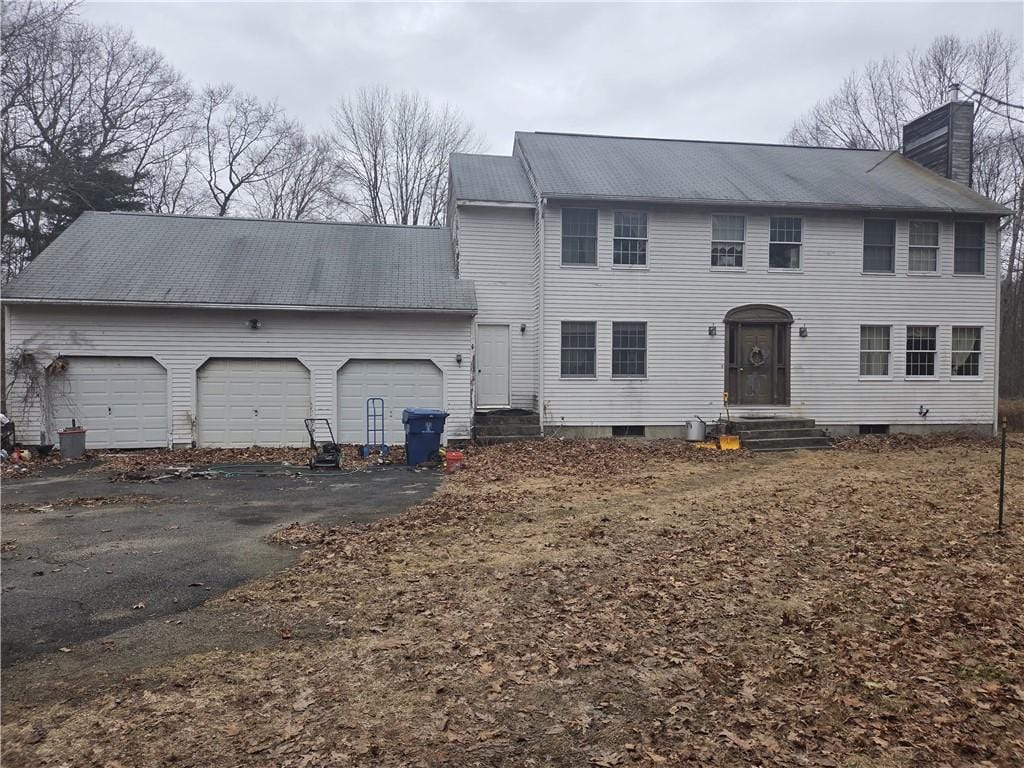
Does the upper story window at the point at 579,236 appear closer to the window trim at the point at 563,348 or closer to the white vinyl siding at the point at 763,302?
the white vinyl siding at the point at 763,302

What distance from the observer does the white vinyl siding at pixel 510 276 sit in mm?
16031

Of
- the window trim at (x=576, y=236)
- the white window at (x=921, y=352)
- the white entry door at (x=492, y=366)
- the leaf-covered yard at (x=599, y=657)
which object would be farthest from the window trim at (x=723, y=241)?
the leaf-covered yard at (x=599, y=657)

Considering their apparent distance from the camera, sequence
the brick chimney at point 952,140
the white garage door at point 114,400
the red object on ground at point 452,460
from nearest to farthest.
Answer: the red object on ground at point 452,460 < the white garage door at point 114,400 < the brick chimney at point 952,140

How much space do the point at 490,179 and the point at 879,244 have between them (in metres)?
10.6

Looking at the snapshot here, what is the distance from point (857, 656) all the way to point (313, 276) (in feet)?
46.5

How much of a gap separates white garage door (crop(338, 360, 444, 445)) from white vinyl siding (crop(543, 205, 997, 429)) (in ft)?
9.63

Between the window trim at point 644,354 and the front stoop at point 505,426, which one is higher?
the window trim at point 644,354

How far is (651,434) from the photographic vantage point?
624 inches

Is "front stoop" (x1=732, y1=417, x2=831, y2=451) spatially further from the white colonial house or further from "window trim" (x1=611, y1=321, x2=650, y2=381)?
"window trim" (x1=611, y1=321, x2=650, y2=381)

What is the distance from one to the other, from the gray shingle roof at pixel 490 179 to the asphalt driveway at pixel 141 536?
796cm

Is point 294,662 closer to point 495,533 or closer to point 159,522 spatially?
point 495,533

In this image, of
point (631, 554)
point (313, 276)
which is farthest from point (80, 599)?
point (313, 276)

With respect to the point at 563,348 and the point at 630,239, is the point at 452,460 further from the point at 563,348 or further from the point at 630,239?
the point at 630,239

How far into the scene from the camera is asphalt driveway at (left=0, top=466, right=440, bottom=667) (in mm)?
4824
